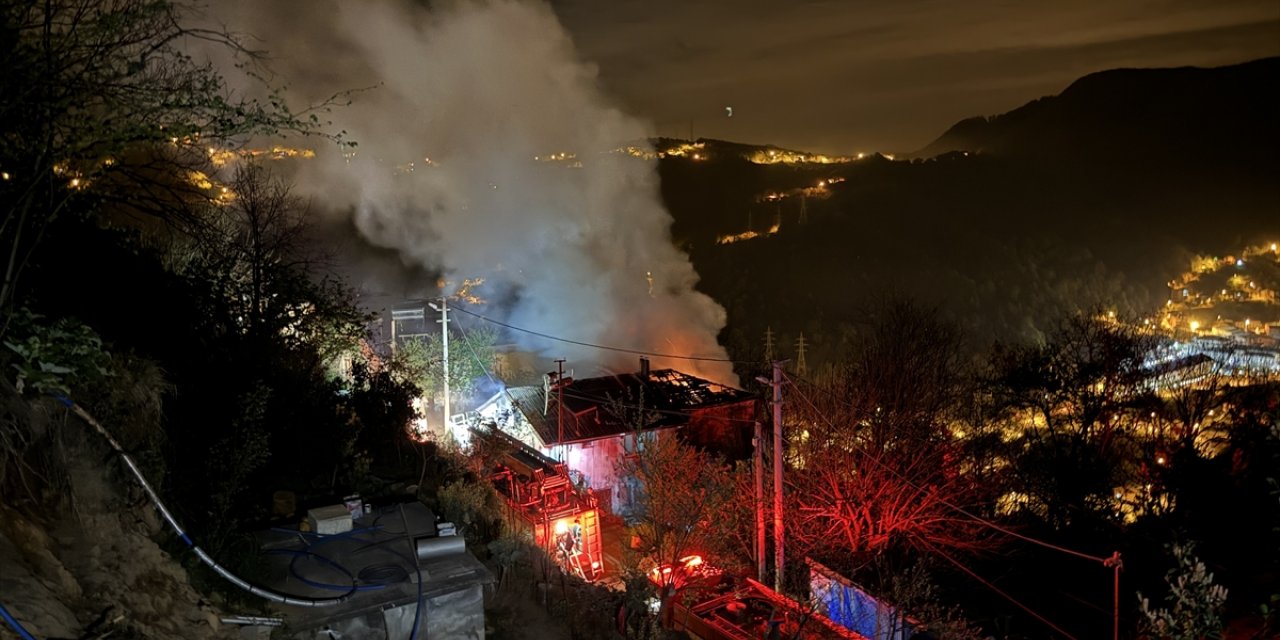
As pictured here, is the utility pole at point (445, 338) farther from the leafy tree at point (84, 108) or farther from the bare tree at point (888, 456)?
the leafy tree at point (84, 108)

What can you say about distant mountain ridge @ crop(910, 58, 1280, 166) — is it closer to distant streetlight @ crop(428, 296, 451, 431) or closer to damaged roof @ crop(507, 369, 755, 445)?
damaged roof @ crop(507, 369, 755, 445)

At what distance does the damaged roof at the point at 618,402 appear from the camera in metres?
24.0

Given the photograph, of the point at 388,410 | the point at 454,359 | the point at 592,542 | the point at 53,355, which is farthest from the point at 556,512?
the point at 454,359

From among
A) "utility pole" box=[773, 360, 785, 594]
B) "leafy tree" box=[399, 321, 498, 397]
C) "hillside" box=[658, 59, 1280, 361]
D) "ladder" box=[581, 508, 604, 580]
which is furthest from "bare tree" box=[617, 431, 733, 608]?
"hillside" box=[658, 59, 1280, 361]

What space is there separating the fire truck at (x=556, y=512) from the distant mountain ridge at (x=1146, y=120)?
362 feet

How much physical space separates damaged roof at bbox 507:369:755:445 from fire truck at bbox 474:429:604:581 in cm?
584

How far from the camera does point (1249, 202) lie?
97875 millimetres

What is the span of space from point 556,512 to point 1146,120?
15362 cm

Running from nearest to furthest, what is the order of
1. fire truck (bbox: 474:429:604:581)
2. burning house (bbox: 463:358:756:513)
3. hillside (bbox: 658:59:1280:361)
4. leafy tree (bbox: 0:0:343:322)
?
leafy tree (bbox: 0:0:343:322) → fire truck (bbox: 474:429:604:581) → burning house (bbox: 463:358:756:513) → hillside (bbox: 658:59:1280:361)

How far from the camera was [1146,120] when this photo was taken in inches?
5192

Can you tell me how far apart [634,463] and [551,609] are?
1379 cm

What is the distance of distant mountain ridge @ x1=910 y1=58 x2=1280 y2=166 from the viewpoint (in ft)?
390

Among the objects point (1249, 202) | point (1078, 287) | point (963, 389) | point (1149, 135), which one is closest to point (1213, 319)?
point (1078, 287)

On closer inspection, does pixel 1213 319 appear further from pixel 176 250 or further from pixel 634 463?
pixel 176 250
